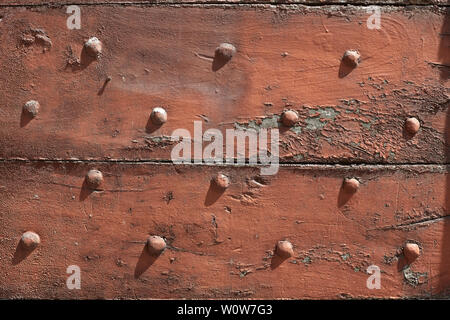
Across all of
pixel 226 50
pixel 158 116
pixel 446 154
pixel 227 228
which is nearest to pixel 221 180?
pixel 227 228

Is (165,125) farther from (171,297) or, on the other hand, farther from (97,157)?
(171,297)

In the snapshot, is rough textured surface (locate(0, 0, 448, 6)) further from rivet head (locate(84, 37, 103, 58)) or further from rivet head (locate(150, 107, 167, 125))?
rivet head (locate(150, 107, 167, 125))

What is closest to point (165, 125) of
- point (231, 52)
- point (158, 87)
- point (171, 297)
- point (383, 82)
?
point (158, 87)

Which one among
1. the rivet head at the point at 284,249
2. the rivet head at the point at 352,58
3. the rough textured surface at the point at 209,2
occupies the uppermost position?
the rough textured surface at the point at 209,2

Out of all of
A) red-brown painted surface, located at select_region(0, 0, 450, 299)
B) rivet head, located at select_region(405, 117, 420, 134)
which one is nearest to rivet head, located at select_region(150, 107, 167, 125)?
red-brown painted surface, located at select_region(0, 0, 450, 299)

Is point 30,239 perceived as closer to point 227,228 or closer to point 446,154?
point 227,228

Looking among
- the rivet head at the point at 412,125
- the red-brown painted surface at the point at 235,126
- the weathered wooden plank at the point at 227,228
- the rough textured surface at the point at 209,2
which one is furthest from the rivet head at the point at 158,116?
the rivet head at the point at 412,125

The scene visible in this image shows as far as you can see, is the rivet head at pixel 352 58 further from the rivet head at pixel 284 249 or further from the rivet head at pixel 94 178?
the rivet head at pixel 94 178
